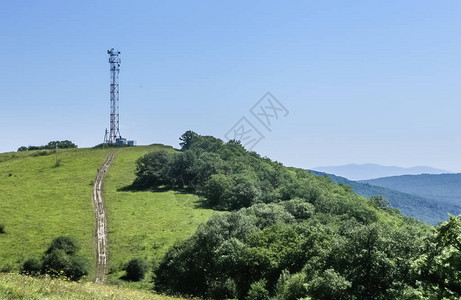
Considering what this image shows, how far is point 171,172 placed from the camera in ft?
300

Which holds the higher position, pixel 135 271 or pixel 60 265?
pixel 60 265

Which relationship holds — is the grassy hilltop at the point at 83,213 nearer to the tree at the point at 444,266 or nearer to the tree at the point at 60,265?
the tree at the point at 60,265

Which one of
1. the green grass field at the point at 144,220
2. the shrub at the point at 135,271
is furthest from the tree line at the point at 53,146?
the shrub at the point at 135,271

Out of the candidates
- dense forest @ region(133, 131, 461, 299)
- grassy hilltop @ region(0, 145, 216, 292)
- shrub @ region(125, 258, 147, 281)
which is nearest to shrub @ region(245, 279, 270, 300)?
dense forest @ region(133, 131, 461, 299)

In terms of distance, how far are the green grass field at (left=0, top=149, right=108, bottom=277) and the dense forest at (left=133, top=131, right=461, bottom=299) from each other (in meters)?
18.9

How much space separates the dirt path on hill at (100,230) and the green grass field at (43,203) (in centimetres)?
102

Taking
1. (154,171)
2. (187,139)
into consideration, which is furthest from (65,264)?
(187,139)

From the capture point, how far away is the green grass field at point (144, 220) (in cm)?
5379

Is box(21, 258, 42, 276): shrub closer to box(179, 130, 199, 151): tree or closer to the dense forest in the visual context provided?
the dense forest

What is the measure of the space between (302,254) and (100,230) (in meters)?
36.4

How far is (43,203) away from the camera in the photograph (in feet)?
239

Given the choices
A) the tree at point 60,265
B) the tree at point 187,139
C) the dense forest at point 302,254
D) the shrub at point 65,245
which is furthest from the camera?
the tree at point 187,139

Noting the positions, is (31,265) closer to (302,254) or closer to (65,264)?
(65,264)

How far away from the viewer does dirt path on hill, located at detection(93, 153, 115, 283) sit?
4918 cm
